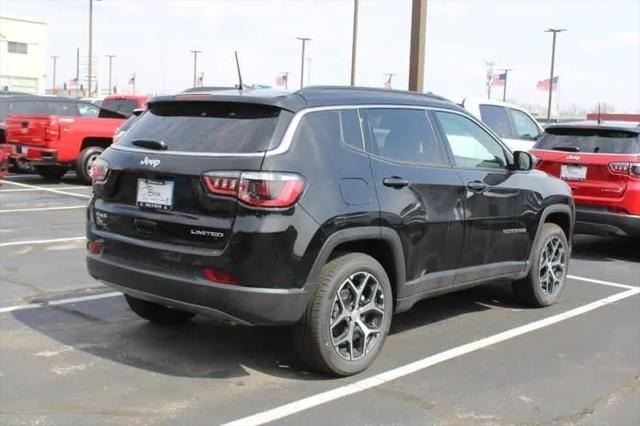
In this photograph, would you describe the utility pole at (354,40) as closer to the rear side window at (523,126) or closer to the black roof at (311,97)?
the rear side window at (523,126)

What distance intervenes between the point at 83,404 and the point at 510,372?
8.75 feet

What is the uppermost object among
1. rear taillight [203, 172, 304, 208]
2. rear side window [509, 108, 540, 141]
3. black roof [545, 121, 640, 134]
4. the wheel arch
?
rear side window [509, 108, 540, 141]

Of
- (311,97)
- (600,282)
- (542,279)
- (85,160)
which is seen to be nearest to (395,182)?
(311,97)

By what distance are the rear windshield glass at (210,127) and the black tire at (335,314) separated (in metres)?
0.90

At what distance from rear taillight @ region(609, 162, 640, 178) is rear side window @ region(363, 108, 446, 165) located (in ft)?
13.3

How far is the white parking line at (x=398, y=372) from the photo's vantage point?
3.97 m

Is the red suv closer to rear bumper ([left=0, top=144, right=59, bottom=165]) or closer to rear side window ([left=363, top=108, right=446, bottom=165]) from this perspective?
rear side window ([left=363, top=108, right=446, bottom=165])

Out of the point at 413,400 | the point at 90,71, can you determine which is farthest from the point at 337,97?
the point at 90,71

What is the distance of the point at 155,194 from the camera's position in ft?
14.5

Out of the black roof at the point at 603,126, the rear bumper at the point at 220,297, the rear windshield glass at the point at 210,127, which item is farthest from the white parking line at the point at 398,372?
the black roof at the point at 603,126

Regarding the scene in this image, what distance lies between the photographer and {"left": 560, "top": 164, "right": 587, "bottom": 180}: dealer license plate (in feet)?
28.6

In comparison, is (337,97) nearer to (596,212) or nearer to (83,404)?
(83,404)

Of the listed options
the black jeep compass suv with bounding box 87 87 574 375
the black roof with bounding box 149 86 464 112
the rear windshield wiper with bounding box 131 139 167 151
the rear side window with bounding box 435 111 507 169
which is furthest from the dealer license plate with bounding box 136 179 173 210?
the rear side window with bounding box 435 111 507 169

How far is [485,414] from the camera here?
4.09m
